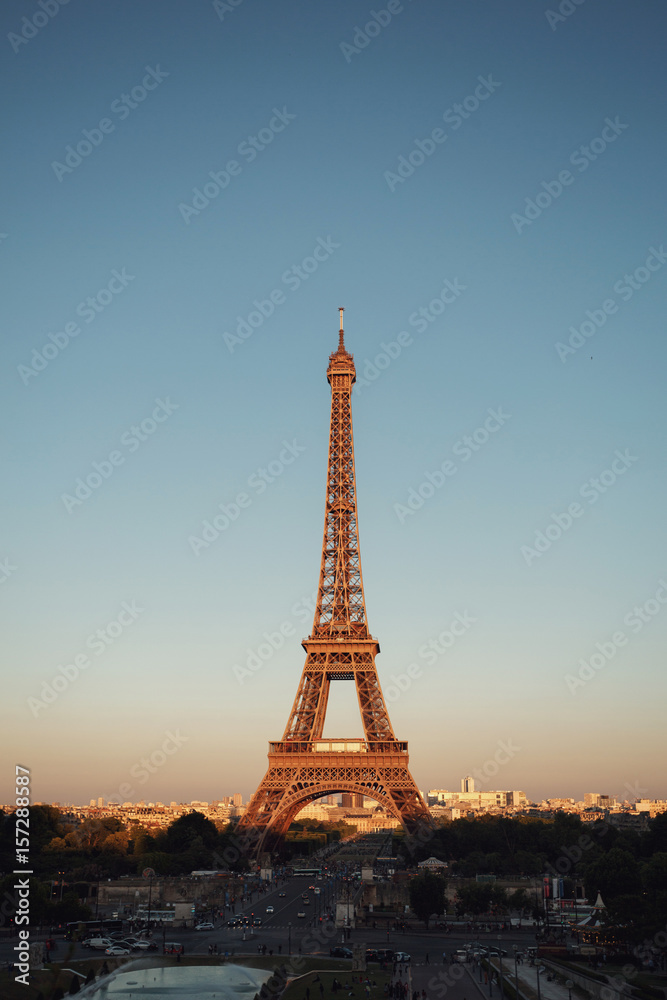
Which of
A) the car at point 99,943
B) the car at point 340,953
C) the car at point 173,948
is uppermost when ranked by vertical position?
the car at point 99,943

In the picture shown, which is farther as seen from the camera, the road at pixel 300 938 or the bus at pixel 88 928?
the bus at pixel 88 928

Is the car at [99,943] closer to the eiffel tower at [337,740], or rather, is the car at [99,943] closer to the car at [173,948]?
the car at [173,948]

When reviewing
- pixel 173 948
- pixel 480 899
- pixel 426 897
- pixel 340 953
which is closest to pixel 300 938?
pixel 340 953

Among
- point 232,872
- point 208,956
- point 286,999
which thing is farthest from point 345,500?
point 286,999

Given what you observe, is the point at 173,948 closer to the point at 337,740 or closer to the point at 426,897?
the point at 426,897

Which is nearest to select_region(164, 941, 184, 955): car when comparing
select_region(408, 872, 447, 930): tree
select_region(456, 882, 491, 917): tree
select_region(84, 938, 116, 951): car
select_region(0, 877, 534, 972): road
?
select_region(0, 877, 534, 972): road

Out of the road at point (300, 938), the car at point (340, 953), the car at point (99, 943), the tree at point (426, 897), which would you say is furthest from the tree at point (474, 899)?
the car at point (99, 943)

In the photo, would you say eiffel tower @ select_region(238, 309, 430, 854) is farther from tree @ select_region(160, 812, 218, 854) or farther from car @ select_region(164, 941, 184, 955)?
car @ select_region(164, 941, 184, 955)

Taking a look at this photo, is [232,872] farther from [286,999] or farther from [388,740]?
[286,999]
